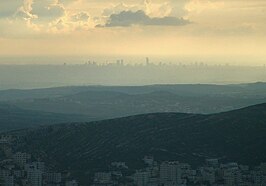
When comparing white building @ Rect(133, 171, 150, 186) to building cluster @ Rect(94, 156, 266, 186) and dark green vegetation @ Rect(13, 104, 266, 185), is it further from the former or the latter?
dark green vegetation @ Rect(13, 104, 266, 185)

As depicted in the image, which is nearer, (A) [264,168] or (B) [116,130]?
(A) [264,168]

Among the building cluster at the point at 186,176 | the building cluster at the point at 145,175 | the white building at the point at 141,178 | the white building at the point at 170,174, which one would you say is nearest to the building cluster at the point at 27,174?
the building cluster at the point at 145,175

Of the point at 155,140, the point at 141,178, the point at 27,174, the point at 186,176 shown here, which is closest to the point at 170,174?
the point at 186,176

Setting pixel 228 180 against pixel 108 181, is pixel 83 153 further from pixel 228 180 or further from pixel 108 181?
pixel 228 180

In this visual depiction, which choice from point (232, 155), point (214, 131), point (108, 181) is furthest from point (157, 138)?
point (108, 181)

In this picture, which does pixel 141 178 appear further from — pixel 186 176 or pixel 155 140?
pixel 155 140

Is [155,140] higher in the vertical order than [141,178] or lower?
higher
